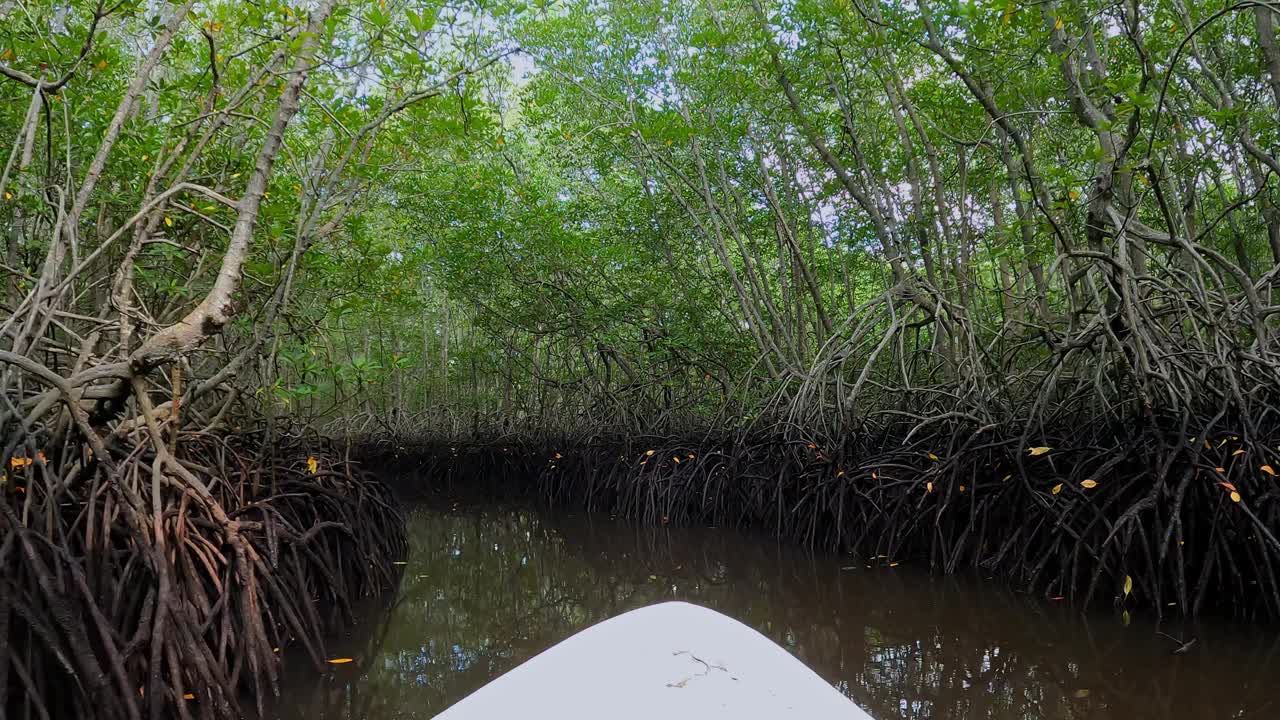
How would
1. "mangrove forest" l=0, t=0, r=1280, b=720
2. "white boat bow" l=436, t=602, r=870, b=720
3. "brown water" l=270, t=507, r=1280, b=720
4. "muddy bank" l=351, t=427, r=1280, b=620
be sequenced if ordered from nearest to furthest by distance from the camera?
"white boat bow" l=436, t=602, r=870, b=720, "brown water" l=270, t=507, r=1280, b=720, "mangrove forest" l=0, t=0, r=1280, b=720, "muddy bank" l=351, t=427, r=1280, b=620

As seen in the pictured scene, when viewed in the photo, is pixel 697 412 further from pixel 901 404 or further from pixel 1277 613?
pixel 1277 613

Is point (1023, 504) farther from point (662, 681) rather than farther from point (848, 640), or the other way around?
point (662, 681)

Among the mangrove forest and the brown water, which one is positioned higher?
the mangrove forest

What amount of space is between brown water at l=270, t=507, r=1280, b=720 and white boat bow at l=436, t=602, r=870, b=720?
43 millimetres

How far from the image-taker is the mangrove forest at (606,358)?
2227 mm

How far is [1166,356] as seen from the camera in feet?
9.87

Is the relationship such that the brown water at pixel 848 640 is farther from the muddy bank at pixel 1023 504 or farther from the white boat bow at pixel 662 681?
the muddy bank at pixel 1023 504

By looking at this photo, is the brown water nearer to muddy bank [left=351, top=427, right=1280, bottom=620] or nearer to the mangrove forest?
the mangrove forest

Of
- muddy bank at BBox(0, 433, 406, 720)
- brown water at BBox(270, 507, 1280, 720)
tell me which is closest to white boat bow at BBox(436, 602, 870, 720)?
brown water at BBox(270, 507, 1280, 720)

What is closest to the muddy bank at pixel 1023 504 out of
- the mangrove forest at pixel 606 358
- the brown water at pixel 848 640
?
the mangrove forest at pixel 606 358

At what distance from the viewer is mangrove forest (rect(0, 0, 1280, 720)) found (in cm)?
223

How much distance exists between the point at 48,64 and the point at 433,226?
15.7 feet

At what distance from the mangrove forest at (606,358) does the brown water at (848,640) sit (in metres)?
0.04

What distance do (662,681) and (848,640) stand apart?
245cm
